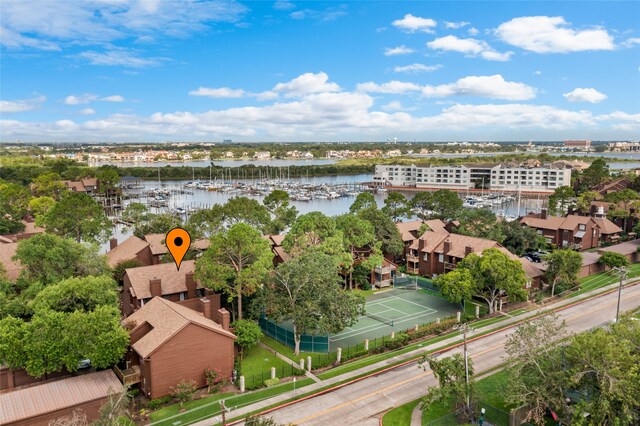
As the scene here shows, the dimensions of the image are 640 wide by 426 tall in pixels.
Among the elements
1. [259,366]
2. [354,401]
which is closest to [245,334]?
[259,366]

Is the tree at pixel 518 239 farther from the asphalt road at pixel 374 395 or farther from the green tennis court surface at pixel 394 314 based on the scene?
the asphalt road at pixel 374 395

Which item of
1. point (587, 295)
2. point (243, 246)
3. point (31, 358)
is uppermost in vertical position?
point (243, 246)

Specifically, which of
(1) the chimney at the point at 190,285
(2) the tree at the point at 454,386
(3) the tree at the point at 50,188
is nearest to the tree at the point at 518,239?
(2) the tree at the point at 454,386

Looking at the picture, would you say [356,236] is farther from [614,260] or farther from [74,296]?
[614,260]

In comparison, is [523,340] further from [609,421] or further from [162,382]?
[162,382]

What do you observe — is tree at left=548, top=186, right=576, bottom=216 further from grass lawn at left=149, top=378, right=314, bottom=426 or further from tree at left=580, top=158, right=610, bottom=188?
grass lawn at left=149, top=378, right=314, bottom=426

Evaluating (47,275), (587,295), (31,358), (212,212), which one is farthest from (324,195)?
(31,358)
